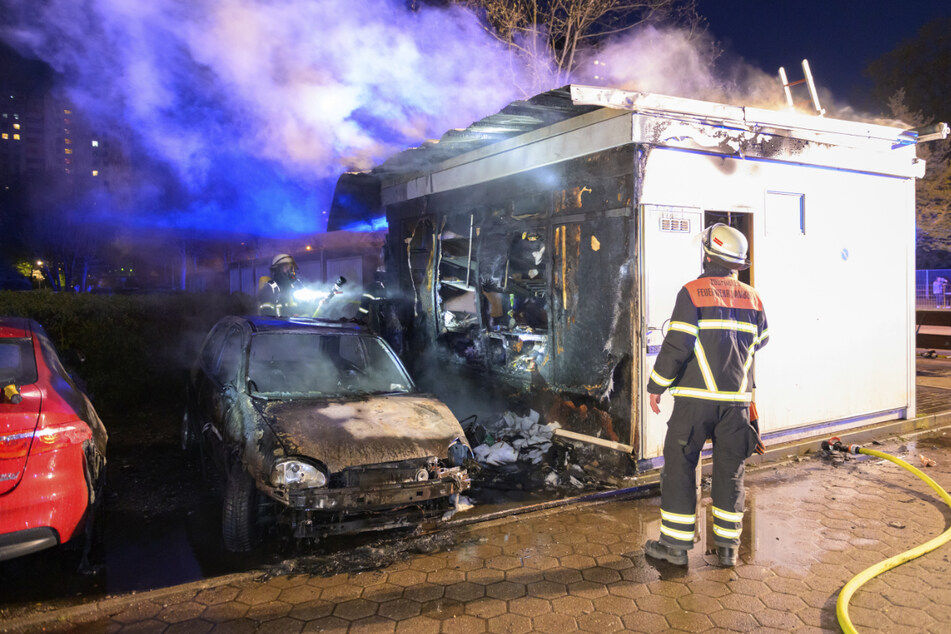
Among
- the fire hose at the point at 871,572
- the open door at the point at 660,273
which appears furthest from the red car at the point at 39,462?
the open door at the point at 660,273

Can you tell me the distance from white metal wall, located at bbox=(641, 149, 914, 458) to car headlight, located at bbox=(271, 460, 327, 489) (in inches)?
126

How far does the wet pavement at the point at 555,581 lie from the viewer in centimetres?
322

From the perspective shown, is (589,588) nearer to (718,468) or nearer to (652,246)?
(718,468)

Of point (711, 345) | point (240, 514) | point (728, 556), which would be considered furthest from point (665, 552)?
point (240, 514)

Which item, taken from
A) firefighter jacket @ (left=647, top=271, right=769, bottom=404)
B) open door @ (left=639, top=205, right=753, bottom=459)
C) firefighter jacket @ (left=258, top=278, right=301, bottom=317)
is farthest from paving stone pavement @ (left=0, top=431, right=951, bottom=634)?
firefighter jacket @ (left=258, top=278, right=301, bottom=317)

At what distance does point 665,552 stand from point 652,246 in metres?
2.82

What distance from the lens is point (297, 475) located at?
3.89 m

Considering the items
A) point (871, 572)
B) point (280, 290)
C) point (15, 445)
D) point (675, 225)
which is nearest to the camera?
point (15, 445)

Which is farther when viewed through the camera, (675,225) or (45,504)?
(675,225)

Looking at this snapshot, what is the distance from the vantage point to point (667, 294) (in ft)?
18.5

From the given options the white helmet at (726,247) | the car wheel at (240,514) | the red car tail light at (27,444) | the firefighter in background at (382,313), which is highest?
the white helmet at (726,247)

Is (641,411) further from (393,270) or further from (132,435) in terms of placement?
(132,435)

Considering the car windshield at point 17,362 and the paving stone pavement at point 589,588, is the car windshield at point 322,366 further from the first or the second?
the paving stone pavement at point 589,588

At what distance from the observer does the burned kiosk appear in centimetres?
560
